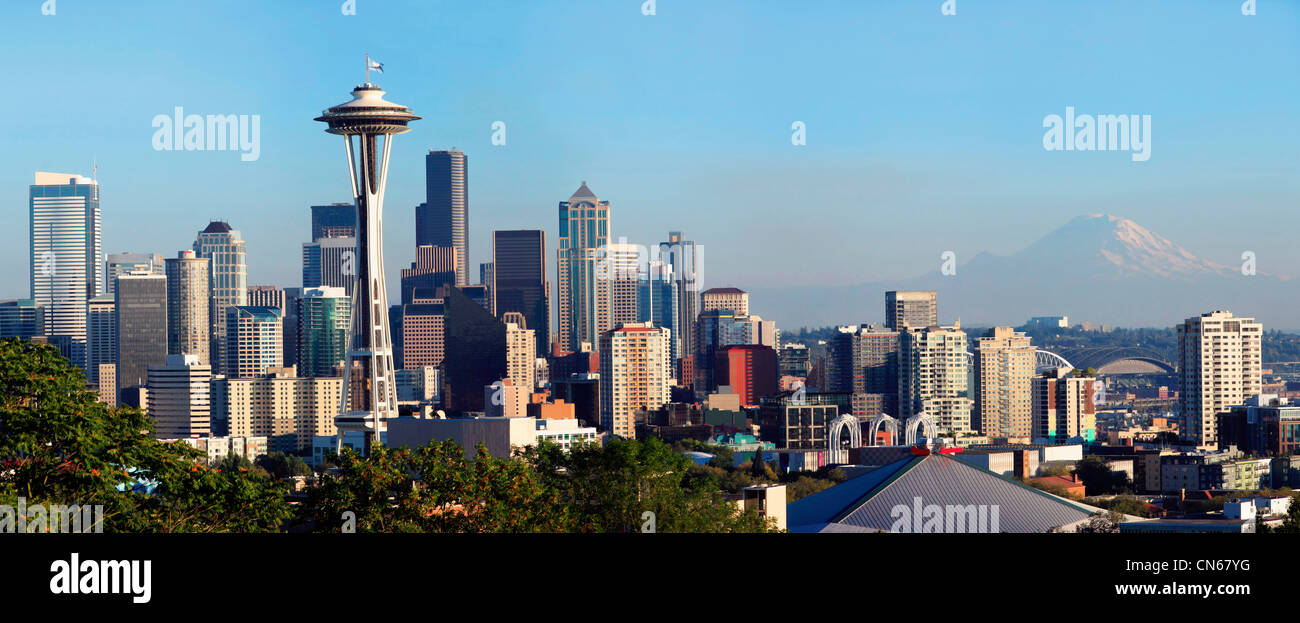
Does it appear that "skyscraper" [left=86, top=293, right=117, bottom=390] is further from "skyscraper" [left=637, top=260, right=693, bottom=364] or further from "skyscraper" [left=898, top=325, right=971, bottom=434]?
"skyscraper" [left=898, top=325, right=971, bottom=434]

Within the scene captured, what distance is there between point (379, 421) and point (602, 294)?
246ft

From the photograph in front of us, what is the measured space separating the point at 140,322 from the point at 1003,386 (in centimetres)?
7405

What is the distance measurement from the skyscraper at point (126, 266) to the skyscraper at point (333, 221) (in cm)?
3243

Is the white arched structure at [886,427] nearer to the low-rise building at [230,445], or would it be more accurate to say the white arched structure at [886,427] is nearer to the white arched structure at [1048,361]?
the white arched structure at [1048,361]

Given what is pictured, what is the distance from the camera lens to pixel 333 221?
183250mm

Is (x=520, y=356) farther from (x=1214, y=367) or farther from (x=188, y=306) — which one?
(x=1214, y=367)

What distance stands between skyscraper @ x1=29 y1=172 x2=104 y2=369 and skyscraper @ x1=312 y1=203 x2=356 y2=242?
42574 millimetres

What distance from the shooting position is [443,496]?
16.9 m

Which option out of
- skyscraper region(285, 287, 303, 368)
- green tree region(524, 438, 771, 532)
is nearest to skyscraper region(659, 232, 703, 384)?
skyscraper region(285, 287, 303, 368)

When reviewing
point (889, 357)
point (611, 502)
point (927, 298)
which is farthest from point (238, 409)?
point (611, 502)

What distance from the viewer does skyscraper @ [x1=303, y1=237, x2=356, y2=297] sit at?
17350cm

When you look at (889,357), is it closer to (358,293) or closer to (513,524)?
(358,293)

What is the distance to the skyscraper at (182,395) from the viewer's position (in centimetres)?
10800

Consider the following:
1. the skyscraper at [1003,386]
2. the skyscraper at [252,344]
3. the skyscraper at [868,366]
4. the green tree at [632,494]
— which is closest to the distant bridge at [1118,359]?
the skyscraper at [868,366]
